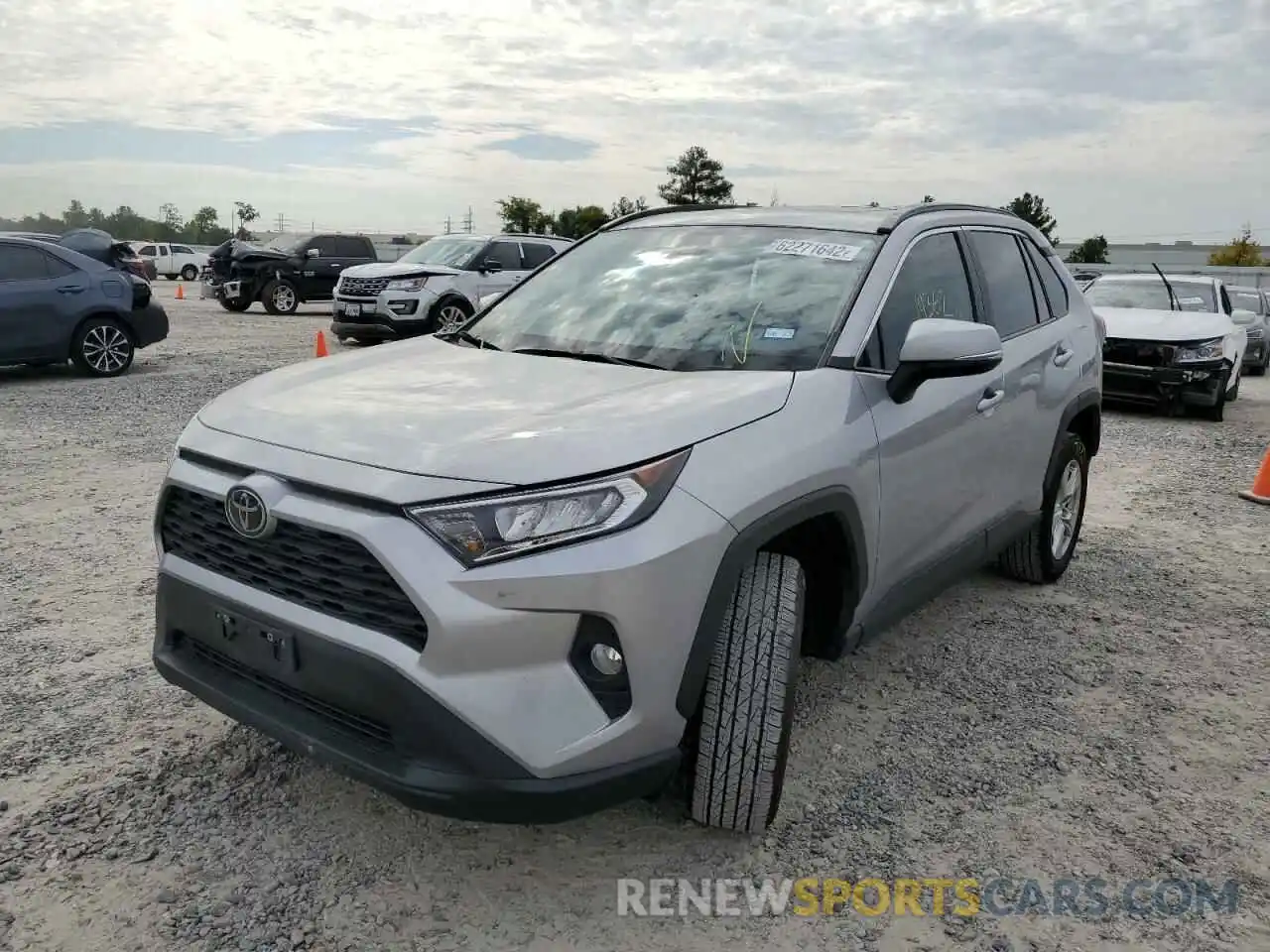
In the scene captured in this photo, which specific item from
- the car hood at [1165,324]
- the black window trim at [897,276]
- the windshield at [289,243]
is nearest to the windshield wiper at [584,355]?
the black window trim at [897,276]

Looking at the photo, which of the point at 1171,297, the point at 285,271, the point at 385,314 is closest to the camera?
the point at 1171,297

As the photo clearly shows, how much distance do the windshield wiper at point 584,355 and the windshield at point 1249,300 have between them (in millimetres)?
16675

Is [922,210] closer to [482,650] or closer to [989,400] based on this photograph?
[989,400]

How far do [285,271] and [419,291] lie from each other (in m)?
8.18

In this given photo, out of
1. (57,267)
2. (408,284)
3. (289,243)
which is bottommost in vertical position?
(408,284)

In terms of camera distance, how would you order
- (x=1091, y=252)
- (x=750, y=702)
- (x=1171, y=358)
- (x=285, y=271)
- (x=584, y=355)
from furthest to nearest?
1. (x=1091, y=252)
2. (x=285, y=271)
3. (x=1171, y=358)
4. (x=584, y=355)
5. (x=750, y=702)

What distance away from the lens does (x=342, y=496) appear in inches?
91.6

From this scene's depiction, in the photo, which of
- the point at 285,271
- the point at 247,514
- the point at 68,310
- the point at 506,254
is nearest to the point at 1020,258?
the point at 247,514

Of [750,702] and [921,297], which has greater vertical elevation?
[921,297]

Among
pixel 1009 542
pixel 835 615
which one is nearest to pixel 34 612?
pixel 835 615

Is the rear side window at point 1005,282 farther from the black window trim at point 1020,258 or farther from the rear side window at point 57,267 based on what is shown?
the rear side window at point 57,267

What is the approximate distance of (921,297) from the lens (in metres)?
3.55

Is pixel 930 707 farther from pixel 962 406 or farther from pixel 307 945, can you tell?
pixel 307 945

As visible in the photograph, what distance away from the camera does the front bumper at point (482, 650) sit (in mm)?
2193
